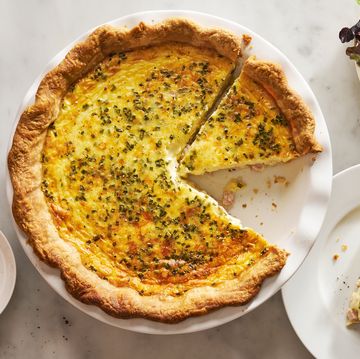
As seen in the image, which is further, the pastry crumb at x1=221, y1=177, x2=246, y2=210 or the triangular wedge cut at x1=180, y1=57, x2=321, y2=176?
the pastry crumb at x1=221, y1=177, x2=246, y2=210

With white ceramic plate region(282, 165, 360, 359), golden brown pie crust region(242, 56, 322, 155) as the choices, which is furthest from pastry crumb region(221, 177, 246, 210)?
white ceramic plate region(282, 165, 360, 359)

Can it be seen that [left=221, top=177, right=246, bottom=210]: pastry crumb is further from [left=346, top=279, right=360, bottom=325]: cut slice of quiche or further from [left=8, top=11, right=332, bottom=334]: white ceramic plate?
[left=346, top=279, right=360, bottom=325]: cut slice of quiche

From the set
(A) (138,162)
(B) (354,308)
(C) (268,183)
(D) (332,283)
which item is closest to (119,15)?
(A) (138,162)

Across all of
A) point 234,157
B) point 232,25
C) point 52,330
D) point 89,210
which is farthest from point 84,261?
point 232,25

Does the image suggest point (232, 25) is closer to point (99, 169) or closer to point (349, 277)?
point (99, 169)

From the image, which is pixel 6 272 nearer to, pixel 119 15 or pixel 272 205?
pixel 272 205

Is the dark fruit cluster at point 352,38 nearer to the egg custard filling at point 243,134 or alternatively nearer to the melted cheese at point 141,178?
the egg custard filling at point 243,134
